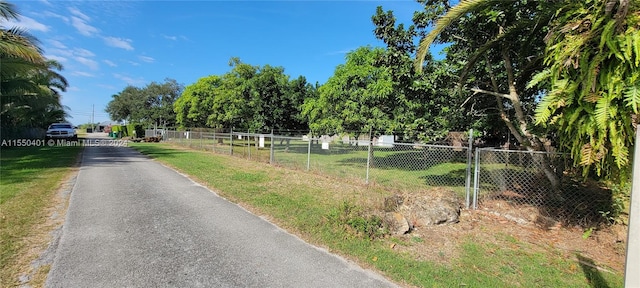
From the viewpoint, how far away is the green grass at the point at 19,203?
12.0 feet

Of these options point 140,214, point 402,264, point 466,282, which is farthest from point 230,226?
point 466,282

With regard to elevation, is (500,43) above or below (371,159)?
above

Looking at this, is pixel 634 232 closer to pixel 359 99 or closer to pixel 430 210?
pixel 430 210

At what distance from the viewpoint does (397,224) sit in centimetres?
490

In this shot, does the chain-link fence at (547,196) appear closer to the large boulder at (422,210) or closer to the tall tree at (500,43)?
the tall tree at (500,43)

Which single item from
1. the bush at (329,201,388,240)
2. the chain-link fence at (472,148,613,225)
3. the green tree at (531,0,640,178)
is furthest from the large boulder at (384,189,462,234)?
the green tree at (531,0,640,178)

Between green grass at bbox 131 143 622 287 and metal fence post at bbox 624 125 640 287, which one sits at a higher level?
metal fence post at bbox 624 125 640 287

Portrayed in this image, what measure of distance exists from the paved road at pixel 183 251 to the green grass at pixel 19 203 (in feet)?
1.28

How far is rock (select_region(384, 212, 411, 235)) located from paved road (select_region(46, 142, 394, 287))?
1.30 m

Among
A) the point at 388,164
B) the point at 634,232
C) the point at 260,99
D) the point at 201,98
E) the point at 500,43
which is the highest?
the point at 201,98

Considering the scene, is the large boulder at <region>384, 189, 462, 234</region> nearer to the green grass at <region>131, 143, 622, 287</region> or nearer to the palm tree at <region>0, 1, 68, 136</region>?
the green grass at <region>131, 143, 622, 287</region>

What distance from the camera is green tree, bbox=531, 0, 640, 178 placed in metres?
2.88

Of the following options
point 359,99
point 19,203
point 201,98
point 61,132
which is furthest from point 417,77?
point 61,132

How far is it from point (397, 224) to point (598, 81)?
2.99 m
